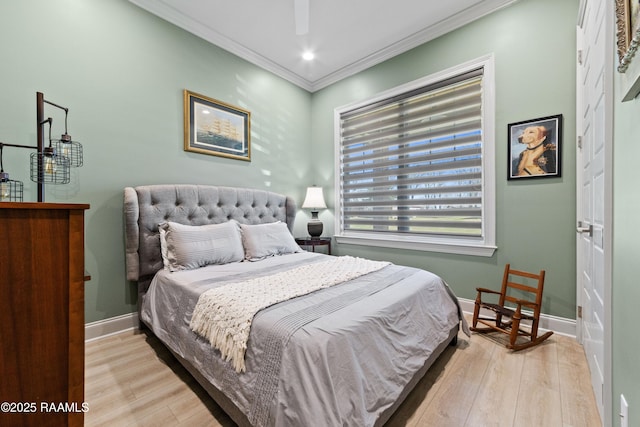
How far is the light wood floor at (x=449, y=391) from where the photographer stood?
1398 millimetres

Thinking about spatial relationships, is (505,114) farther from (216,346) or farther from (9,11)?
(9,11)

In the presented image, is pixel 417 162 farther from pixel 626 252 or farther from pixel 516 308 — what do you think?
pixel 626 252

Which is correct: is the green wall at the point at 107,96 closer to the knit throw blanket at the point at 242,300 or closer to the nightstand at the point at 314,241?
the nightstand at the point at 314,241

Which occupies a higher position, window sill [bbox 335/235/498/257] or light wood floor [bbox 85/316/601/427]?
window sill [bbox 335/235/498/257]

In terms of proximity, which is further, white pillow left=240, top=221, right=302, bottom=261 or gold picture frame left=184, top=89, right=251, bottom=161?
gold picture frame left=184, top=89, right=251, bottom=161

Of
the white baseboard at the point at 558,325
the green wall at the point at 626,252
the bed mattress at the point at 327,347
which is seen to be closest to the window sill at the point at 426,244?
the white baseboard at the point at 558,325

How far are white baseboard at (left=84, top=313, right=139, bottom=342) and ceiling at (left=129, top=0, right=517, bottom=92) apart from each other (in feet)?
9.26

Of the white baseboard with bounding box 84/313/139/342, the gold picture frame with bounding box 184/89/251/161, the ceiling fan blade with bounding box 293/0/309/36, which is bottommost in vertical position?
the white baseboard with bounding box 84/313/139/342

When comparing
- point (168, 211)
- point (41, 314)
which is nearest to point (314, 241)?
point (168, 211)

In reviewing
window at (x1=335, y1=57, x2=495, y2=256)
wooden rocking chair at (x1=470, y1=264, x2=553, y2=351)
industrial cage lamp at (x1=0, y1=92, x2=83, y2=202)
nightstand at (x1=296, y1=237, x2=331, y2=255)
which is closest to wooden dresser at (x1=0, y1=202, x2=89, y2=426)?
industrial cage lamp at (x1=0, y1=92, x2=83, y2=202)

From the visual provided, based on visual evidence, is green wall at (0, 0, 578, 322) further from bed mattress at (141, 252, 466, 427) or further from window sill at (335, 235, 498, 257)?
bed mattress at (141, 252, 466, 427)

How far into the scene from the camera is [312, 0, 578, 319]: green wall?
2225mm

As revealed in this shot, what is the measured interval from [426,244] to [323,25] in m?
2.57

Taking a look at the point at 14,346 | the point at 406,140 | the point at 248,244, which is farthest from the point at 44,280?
the point at 406,140
